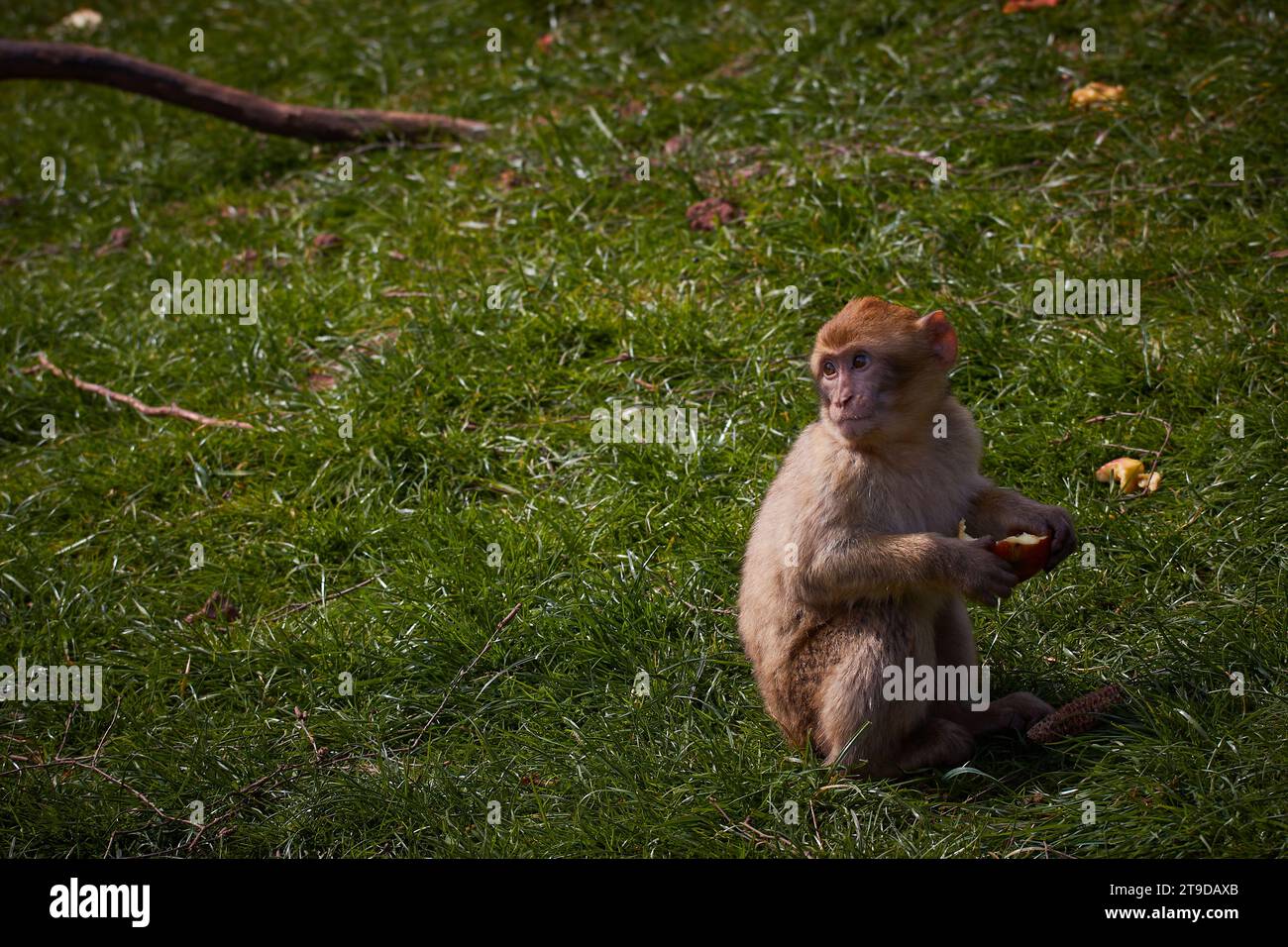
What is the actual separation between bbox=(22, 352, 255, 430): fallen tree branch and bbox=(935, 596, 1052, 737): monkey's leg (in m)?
3.82

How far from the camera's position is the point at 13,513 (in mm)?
6457

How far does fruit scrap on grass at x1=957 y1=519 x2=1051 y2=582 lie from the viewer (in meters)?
4.20

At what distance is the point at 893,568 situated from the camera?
13.5ft

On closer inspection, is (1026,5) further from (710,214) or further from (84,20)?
(84,20)

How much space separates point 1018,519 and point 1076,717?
67cm

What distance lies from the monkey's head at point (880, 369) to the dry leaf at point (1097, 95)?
3.63 m

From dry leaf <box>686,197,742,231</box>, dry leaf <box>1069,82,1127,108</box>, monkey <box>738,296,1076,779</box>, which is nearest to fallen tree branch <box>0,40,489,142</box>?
dry leaf <box>686,197,742,231</box>

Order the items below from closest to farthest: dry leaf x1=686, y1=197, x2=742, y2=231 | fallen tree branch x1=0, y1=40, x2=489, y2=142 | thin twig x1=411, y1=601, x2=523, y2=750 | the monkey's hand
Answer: the monkey's hand → thin twig x1=411, y1=601, x2=523, y2=750 → dry leaf x1=686, y1=197, x2=742, y2=231 → fallen tree branch x1=0, y1=40, x2=489, y2=142

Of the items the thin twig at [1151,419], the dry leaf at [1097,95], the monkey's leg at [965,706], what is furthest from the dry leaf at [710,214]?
the monkey's leg at [965,706]

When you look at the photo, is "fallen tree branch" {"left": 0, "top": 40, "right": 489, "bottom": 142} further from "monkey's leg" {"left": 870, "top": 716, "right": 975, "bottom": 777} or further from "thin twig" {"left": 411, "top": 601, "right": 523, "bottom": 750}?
"monkey's leg" {"left": 870, "top": 716, "right": 975, "bottom": 777}

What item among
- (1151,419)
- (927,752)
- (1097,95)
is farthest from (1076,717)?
(1097,95)

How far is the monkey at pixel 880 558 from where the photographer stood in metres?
4.17

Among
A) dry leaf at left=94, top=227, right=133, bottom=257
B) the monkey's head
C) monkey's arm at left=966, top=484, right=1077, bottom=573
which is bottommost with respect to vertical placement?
monkey's arm at left=966, top=484, right=1077, bottom=573

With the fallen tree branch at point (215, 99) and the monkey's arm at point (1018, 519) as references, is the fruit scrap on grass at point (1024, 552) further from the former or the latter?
the fallen tree branch at point (215, 99)
